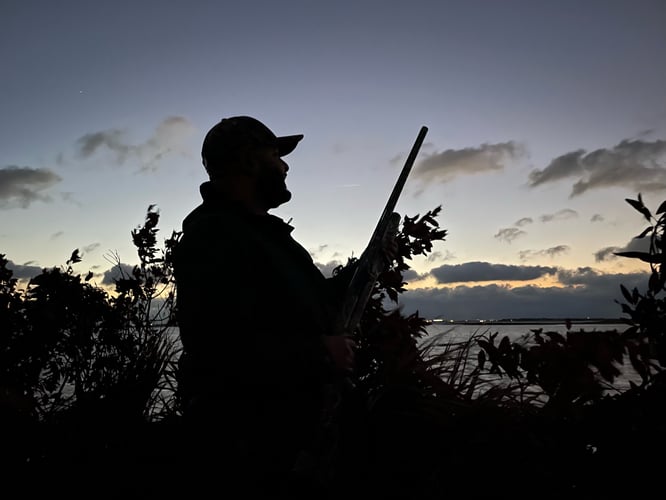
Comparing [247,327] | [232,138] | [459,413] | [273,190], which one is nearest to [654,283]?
[459,413]

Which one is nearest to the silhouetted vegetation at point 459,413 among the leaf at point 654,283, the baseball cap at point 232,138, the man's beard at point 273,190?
the leaf at point 654,283

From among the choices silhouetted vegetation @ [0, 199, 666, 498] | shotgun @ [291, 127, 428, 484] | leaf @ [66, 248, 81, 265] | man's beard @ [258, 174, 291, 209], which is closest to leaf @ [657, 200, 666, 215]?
silhouetted vegetation @ [0, 199, 666, 498]

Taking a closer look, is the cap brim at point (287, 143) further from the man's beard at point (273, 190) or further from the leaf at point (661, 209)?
the leaf at point (661, 209)

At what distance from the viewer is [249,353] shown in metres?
1.93

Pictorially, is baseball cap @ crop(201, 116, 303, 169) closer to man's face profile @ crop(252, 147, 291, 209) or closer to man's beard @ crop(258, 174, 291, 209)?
man's face profile @ crop(252, 147, 291, 209)

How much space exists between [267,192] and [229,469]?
1412mm

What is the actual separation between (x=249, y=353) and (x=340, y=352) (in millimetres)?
375

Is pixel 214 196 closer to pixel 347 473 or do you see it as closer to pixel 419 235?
pixel 347 473

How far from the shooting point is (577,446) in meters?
2.33

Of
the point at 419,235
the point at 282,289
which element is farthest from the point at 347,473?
the point at 419,235

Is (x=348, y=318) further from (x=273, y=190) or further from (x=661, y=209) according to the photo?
(x=661, y=209)

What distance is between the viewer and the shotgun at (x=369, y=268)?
242 cm

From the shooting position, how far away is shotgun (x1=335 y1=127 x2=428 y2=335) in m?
2.42

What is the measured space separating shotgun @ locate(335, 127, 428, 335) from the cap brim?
Answer: 0.67 metres
